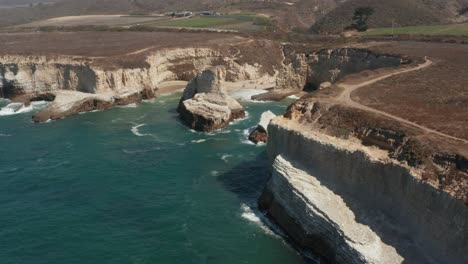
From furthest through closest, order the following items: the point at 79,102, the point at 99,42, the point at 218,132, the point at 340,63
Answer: the point at 99,42 < the point at 340,63 < the point at 79,102 < the point at 218,132

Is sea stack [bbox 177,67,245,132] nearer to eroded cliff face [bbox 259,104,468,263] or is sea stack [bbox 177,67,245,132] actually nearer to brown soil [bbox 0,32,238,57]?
eroded cliff face [bbox 259,104,468,263]

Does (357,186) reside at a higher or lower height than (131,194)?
higher

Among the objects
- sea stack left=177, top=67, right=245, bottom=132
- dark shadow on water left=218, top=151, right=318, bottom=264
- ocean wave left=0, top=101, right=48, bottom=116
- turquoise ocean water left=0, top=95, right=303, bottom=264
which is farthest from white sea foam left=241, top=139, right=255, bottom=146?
ocean wave left=0, top=101, right=48, bottom=116

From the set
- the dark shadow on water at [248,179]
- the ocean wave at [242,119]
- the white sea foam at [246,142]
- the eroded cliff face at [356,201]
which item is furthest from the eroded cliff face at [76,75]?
the eroded cliff face at [356,201]

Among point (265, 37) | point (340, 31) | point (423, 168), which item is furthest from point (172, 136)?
point (340, 31)

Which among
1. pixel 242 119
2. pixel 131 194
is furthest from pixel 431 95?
pixel 131 194

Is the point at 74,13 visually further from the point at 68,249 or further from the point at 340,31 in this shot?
the point at 68,249

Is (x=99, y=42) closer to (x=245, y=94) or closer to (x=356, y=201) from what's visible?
(x=245, y=94)

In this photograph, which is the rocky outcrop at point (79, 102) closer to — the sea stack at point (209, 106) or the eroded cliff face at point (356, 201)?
the sea stack at point (209, 106)
